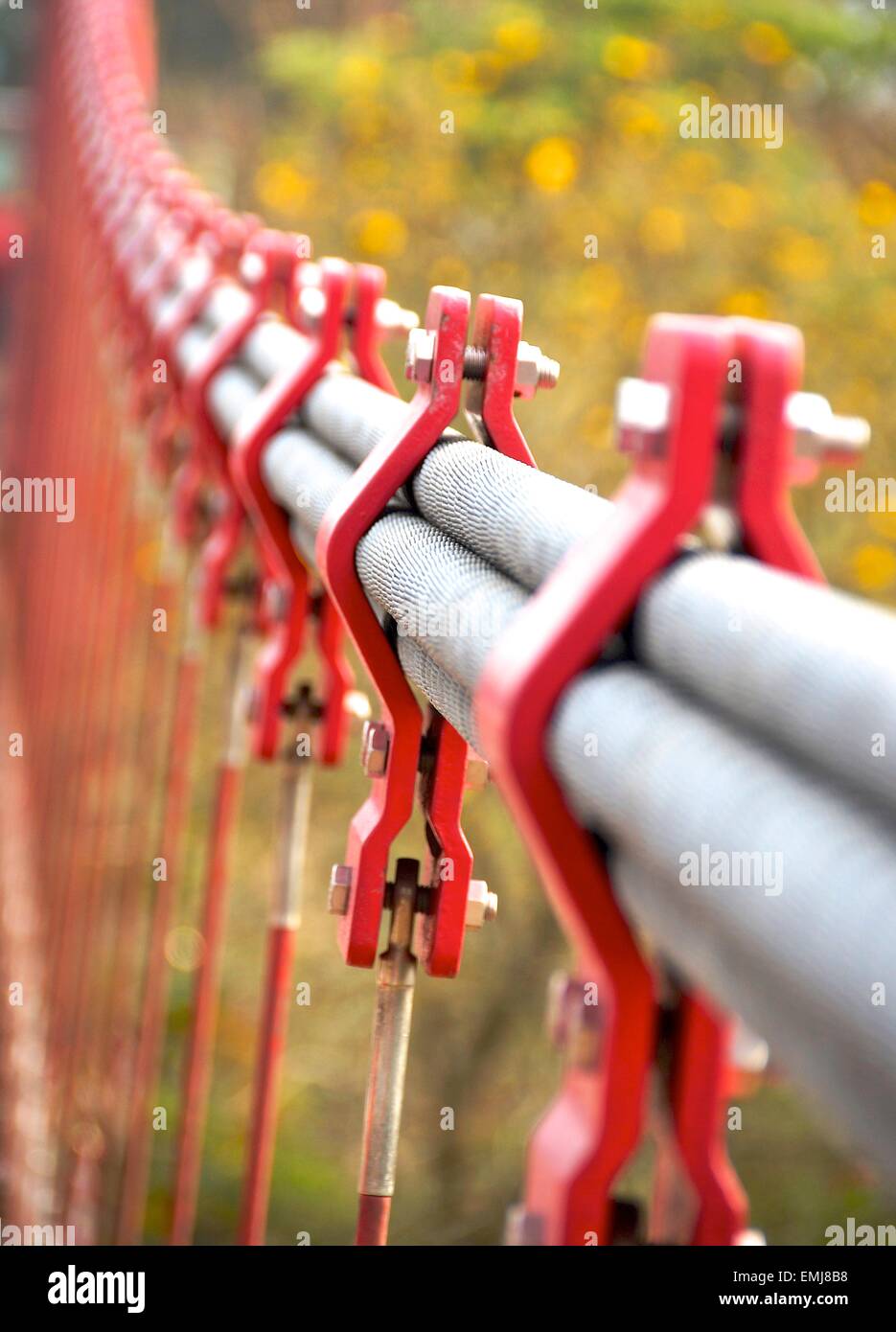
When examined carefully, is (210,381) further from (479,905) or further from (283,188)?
(283,188)

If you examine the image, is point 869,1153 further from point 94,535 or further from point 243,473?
point 94,535

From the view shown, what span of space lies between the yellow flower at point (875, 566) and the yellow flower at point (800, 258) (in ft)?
2.60

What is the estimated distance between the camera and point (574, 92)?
19.8 feet

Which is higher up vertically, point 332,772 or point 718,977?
point 718,977

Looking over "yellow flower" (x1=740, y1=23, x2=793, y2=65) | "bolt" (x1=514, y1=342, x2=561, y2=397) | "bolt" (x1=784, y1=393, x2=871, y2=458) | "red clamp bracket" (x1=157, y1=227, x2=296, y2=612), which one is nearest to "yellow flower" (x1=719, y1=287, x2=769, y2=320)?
"yellow flower" (x1=740, y1=23, x2=793, y2=65)

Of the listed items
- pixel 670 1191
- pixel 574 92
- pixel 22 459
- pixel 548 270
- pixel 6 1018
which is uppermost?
pixel 574 92

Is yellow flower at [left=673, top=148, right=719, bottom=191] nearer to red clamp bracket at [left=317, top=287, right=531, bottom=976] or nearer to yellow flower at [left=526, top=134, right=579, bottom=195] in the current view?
yellow flower at [left=526, top=134, right=579, bottom=195]

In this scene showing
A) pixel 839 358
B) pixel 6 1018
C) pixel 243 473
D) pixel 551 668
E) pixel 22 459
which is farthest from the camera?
pixel 22 459

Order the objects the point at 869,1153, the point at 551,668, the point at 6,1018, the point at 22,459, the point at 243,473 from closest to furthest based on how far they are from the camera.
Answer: the point at 869,1153 → the point at 551,668 → the point at 243,473 → the point at 6,1018 → the point at 22,459

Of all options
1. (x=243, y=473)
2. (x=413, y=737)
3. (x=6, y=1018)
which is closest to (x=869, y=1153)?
(x=413, y=737)

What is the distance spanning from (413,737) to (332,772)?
201 inches

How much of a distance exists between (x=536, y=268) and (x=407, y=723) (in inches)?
199

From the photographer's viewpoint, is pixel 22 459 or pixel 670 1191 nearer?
pixel 670 1191

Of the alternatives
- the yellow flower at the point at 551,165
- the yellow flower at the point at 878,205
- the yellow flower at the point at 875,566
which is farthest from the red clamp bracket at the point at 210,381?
the yellow flower at the point at 878,205
